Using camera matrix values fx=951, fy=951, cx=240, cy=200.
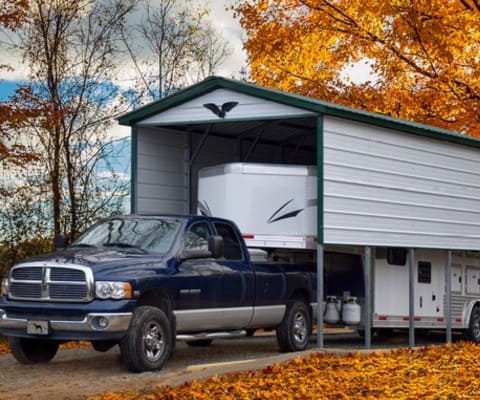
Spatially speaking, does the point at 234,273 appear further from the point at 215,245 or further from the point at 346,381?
the point at 346,381

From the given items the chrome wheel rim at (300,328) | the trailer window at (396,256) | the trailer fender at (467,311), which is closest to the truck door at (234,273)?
the chrome wheel rim at (300,328)

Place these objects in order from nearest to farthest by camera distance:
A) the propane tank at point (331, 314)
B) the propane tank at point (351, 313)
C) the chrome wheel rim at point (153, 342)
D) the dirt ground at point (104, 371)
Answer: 1. the dirt ground at point (104, 371)
2. the chrome wheel rim at point (153, 342)
3. the propane tank at point (351, 313)
4. the propane tank at point (331, 314)

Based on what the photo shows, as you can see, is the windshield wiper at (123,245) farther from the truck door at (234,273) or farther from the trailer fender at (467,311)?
the trailer fender at (467,311)

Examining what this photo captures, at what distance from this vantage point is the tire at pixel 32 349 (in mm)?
13617

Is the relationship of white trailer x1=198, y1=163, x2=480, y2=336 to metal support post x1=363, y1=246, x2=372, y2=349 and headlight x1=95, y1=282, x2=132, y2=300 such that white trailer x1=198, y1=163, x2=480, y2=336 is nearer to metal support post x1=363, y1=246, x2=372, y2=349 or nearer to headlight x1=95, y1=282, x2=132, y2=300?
metal support post x1=363, y1=246, x2=372, y2=349

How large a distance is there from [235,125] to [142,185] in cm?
236

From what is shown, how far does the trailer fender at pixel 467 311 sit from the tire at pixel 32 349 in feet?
33.5

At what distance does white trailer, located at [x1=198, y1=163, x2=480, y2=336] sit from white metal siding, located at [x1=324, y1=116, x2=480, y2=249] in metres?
0.45

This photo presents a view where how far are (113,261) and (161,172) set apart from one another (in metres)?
6.98

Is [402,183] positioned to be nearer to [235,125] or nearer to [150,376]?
[235,125]

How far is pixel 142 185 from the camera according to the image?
1925 cm

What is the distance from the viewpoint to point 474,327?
69.2 ft

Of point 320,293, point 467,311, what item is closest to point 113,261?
point 320,293

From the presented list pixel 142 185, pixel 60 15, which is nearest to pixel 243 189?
pixel 142 185
